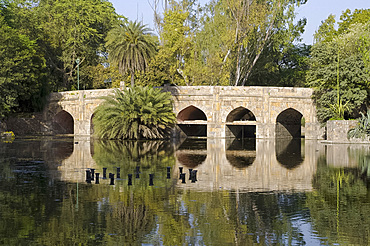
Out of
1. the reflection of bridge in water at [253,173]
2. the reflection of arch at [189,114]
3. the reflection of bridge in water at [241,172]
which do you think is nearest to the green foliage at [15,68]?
the reflection of arch at [189,114]

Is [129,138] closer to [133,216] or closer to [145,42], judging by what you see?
[145,42]

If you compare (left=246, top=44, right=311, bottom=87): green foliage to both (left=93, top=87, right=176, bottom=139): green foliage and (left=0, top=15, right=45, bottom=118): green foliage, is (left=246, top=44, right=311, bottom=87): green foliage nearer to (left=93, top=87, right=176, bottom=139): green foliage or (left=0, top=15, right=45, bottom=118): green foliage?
(left=93, top=87, right=176, bottom=139): green foliage

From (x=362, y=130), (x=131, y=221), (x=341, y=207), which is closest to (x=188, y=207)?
(x=131, y=221)

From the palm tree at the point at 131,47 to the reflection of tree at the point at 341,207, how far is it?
95.8ft

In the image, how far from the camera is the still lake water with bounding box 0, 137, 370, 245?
28.7ft

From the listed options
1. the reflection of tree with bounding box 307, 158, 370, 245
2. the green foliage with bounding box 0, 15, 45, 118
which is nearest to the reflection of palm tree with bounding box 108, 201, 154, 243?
the reflection of tree with bounding box 307, 158, 370, 245

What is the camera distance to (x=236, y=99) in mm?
45594

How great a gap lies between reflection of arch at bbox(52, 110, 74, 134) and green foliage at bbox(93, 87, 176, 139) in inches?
585

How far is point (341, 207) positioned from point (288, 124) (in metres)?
39.0

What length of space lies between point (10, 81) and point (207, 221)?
40554mm

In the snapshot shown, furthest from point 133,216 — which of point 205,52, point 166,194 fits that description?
point 205,52

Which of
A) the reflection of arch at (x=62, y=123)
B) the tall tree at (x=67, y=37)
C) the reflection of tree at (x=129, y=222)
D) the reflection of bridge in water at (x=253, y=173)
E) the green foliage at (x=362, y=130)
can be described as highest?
the tall tree at (x=67, y=37)

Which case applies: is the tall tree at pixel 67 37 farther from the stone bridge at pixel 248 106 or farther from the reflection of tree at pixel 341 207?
the reflection of tree at pixel 341 207

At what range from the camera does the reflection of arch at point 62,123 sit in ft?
180
